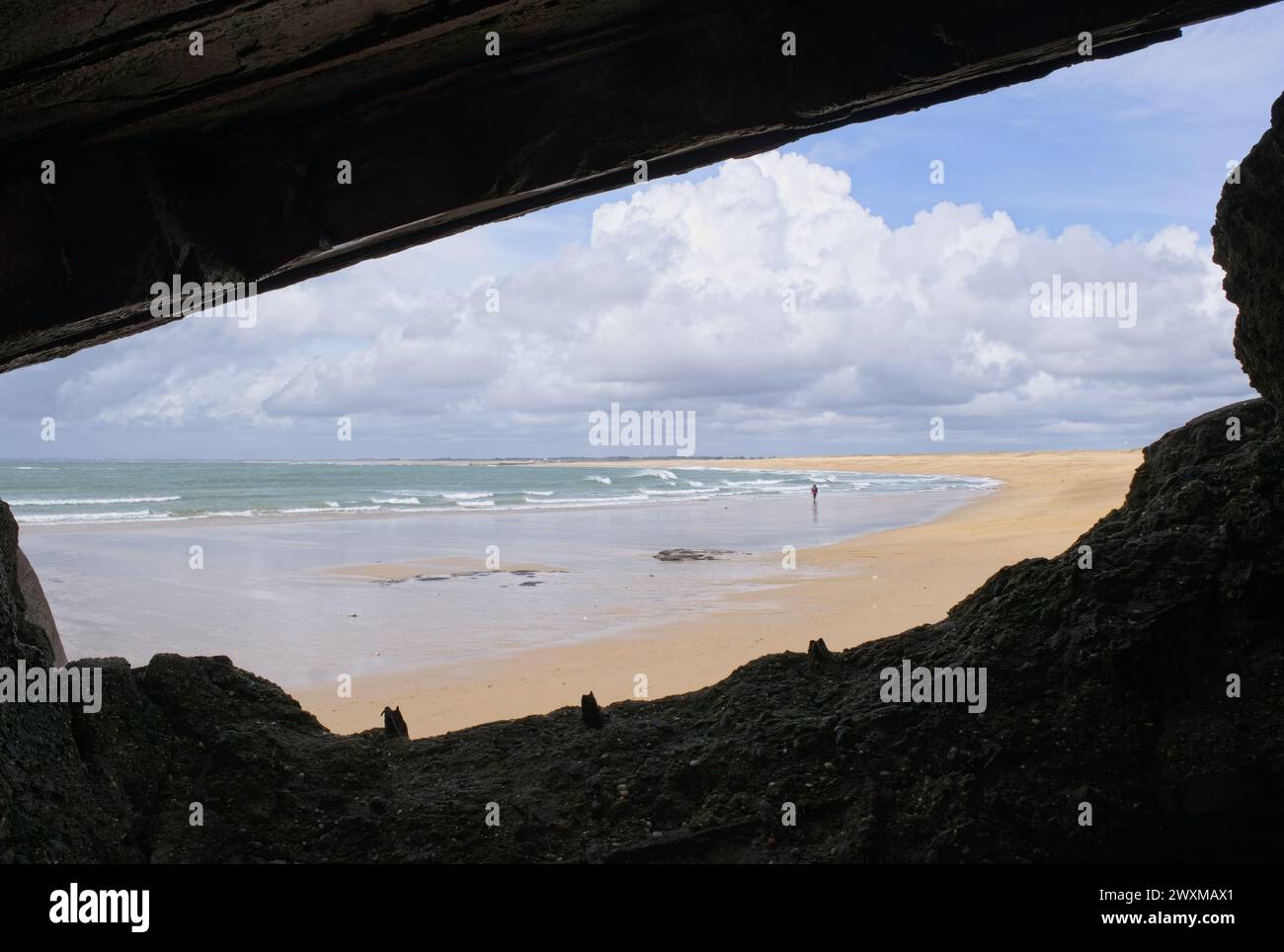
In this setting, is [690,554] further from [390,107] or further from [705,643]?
[390,107]

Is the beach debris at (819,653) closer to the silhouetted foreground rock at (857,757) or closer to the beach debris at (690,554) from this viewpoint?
the silhouetted foreground rock at (857,757)

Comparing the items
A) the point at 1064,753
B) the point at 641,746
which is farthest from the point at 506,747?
the point at 1064,753

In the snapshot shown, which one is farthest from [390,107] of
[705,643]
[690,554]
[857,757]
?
[690,554]

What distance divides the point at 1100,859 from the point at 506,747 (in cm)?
259

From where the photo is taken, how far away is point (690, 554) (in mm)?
21500

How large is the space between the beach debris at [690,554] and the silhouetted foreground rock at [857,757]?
53.1 ft

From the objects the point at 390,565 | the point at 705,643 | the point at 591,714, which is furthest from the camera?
the point at 390,565

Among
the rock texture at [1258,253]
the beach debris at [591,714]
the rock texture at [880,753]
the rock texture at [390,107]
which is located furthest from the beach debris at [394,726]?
the rock texture at [1258,253]

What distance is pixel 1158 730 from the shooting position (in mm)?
3539

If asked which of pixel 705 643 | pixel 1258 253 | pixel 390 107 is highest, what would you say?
pixel 390 107

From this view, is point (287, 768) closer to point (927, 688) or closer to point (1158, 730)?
point (927, 688)

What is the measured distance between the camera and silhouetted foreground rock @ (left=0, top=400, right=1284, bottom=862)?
3355mm

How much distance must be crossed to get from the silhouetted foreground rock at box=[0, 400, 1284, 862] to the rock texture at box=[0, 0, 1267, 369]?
1.55 metres

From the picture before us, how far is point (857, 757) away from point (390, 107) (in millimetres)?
3087
